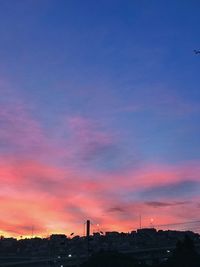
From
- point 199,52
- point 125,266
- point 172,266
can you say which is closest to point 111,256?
point 125,266

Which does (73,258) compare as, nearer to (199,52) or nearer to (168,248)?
(168,248)

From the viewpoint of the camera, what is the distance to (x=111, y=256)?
388ft

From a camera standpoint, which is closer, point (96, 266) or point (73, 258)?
point (96, 266)

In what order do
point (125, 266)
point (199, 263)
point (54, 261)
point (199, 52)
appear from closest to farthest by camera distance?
point (199, 52) → point (199, 263) → point (125, 266) → point (54, 261)

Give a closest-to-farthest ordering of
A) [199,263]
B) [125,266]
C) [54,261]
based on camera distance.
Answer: [199,263]
[125,266]
[54,261]

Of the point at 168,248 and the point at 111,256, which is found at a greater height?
the point at 168,248

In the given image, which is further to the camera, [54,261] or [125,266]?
[54,261]

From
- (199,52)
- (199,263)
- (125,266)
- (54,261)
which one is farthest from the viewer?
(54,261)

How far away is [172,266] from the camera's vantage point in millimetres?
109750

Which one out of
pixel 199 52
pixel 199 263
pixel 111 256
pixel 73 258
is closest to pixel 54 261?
pixel 73 258

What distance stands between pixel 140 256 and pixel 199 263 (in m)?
90.9

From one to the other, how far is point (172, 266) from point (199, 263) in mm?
5429

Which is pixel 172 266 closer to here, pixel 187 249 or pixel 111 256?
pixel 187 249

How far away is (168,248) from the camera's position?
194 metres
